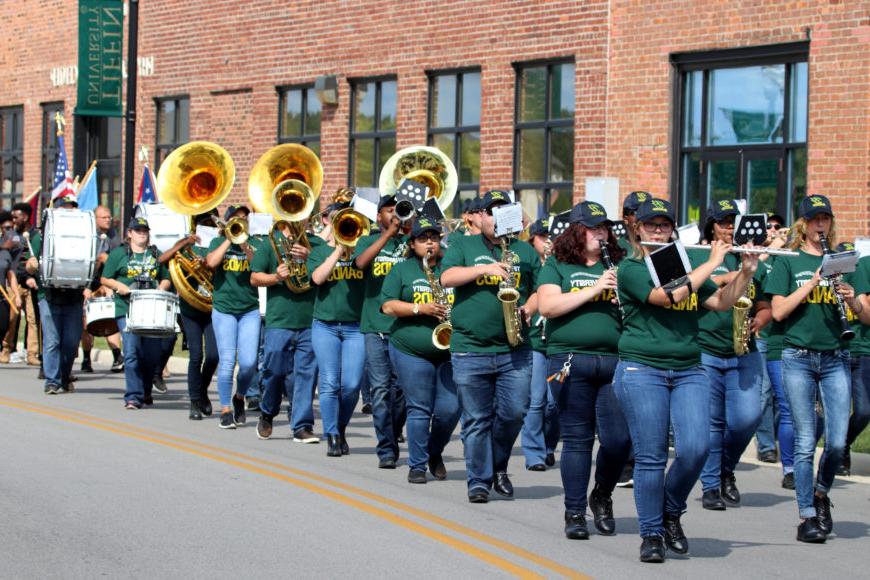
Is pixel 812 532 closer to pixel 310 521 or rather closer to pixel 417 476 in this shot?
pixel 310 521

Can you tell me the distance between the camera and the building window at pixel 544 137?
22609 millimetres

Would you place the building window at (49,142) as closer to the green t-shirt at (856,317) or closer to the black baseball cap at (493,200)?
the black baseball cap at (493,200)

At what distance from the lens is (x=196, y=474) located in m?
11.7

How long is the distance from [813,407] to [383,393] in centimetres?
355

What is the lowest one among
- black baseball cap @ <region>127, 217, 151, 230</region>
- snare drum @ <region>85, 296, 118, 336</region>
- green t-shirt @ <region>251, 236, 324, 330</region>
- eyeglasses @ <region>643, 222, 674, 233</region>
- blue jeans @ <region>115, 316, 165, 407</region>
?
blue jeans @ <region>115, 316, 165, 407</region>

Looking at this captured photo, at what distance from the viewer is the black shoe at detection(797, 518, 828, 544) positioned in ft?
31.6

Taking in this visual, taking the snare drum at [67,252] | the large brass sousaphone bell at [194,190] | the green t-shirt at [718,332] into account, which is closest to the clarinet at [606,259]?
the green t-shirt at [718,332]

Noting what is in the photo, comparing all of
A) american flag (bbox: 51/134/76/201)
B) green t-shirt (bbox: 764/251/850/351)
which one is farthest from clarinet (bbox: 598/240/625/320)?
american flag (bbox: 51/134/76/201)

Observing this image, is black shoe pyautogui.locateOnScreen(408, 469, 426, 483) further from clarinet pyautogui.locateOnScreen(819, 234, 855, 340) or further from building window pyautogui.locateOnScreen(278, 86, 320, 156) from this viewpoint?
building window pyautogui.locateOnScreen(278, 86, 320, 156)

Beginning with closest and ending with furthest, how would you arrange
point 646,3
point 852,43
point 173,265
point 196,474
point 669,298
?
1. point 669,298
2. point 196,474
3. point 173,265
4. point 852,43
5. point 646,3

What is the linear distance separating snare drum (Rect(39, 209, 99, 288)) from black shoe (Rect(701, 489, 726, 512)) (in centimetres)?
845

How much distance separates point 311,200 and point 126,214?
36.2ft

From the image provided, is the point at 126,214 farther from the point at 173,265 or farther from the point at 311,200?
the point at 311,200

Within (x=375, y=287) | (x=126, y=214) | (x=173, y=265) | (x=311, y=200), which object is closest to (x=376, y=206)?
(x=375, y=287)
